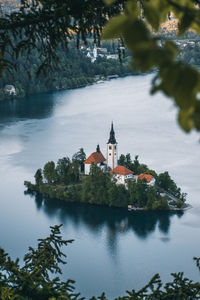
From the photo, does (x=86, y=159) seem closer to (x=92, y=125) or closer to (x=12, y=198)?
(x=12, y=198)

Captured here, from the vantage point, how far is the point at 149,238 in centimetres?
1895

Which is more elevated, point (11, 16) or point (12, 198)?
point (11, 16)

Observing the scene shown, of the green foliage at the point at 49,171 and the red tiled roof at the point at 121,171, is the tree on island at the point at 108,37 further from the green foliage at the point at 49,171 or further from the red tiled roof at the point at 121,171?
the green foliage at the point at 49,171

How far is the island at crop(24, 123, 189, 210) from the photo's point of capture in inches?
867

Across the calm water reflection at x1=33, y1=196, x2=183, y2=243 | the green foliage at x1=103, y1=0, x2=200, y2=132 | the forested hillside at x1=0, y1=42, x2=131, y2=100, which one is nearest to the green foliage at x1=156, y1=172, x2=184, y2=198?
the calm water reflection at x1=33, y1=196, x2=183, y2=243

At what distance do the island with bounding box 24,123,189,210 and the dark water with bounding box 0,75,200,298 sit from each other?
52 centimetres

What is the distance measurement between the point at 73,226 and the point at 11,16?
18031 millimetres

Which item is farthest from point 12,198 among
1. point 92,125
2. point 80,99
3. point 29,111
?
point 80,99

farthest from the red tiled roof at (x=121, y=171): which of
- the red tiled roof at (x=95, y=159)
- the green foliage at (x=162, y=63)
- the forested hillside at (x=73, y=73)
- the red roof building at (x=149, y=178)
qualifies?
the green foliage at (x=162, y=63)

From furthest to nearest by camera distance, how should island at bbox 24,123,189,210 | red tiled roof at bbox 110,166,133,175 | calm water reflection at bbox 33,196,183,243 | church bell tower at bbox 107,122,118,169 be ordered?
church bell tower at bbox 107,122,118,169 → red tiled roof at bbox 110,166,133,175 → island at bbox 24,123,189,210 → calm water reflection at bbox 33,196,183,243

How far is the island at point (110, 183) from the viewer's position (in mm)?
22031

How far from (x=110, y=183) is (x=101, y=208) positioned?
3.94 feet

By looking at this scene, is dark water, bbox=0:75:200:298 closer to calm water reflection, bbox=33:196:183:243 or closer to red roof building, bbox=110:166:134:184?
calm water reflection, bbox=33:196:183:243

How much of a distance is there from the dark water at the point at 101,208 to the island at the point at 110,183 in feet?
1.72
